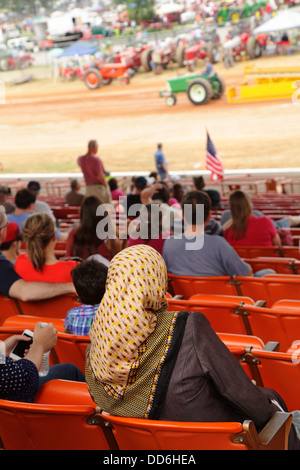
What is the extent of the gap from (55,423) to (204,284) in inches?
77.5

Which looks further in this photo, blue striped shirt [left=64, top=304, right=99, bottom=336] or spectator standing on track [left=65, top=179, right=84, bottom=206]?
spectator standing on track [left=65, top=179, right=84, bottom=206]

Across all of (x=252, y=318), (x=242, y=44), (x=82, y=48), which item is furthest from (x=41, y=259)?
(x=82, y=48)

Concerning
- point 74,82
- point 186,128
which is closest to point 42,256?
point 186,128

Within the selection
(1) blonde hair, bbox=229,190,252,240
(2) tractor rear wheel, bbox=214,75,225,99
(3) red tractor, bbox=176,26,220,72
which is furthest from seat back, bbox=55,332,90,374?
(3) red tractor, bbox=176,26,220,72

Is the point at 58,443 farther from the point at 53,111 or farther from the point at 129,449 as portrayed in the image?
the point at 53,111

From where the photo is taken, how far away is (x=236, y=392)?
1843mm

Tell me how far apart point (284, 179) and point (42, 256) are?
903 cm

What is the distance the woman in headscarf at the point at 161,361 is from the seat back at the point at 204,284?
6.17 feet

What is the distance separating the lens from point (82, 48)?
77.2ft

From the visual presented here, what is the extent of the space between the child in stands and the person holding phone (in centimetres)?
33

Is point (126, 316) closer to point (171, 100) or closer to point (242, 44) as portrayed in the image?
point (171, 100)

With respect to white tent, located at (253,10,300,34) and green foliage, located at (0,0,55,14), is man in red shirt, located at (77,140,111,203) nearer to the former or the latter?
white tent, located at (253,10,300,34)

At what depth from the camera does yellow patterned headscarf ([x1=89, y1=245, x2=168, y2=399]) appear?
1.86 metres

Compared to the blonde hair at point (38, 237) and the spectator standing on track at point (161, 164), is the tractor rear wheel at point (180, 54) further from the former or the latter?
the blonde hair at point (38, 237)
